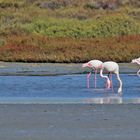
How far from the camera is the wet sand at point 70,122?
10.4 m

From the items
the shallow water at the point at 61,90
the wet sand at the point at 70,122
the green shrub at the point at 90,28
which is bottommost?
the green shrub at the point at 90,28

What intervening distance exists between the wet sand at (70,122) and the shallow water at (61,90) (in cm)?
137

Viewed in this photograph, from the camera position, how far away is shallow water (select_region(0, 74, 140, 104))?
15695 mm

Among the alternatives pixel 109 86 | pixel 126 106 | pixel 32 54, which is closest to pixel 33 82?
pixel 109 86

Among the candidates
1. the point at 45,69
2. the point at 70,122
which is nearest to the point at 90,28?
the point at 45,69

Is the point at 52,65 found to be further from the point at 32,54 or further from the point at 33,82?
the point at 33,82

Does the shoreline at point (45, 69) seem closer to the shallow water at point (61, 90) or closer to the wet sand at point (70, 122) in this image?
the shallow water at point (61, 90)

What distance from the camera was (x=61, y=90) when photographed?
695 inches

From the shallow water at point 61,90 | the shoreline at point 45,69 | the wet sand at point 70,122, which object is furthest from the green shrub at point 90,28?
the wet sand at point 70,122

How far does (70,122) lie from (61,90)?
19.1 ft

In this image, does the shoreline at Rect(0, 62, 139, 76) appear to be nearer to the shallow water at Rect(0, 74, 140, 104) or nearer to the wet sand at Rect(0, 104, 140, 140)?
the shallow water at Rect(0, 74, 140, 104)

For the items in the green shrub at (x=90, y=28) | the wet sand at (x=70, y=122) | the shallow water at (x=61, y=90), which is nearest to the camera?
the wet sand at (x=70, y=122)

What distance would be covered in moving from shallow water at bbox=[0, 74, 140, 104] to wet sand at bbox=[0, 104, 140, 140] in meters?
1.37

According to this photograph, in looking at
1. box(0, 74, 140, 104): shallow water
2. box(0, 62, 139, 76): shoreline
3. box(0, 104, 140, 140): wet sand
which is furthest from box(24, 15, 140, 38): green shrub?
box(0, 104, 140, 140): wet sand
